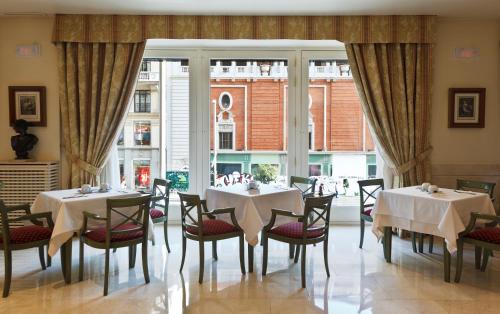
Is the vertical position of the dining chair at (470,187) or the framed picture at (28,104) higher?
the framed picture at (28,104)

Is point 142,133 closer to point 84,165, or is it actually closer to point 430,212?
point 84,165

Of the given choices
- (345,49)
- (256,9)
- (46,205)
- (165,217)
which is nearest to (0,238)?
(46,205)

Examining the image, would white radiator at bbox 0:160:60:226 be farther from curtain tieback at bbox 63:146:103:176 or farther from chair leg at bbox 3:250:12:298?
chair leg at bbox 3:250:12:298

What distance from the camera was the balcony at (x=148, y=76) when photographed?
19.8 feet

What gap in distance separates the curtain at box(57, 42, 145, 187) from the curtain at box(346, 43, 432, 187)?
9.68 feet

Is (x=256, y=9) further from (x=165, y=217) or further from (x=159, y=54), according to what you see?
(x=165, y=217)

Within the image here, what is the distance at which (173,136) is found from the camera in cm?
614

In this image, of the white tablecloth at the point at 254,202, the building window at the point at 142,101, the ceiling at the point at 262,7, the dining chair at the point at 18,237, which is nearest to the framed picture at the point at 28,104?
the ceiling at the point at 262,7

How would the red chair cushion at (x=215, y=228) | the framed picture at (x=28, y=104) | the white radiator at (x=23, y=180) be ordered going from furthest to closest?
the framed picture at (x=28, y=104)
the white radiator at (x=23, y=180)
the red chair cushion at (x=215, y=228)

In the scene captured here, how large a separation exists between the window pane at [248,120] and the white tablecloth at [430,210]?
1.93 metres

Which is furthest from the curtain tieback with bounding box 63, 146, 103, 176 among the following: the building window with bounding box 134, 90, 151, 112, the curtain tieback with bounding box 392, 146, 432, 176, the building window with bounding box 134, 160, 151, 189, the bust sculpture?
the curtain tieback with bounding box 392, 146, 432, 176

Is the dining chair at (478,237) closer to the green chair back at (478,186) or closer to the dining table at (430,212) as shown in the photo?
the dining table at (430,212)

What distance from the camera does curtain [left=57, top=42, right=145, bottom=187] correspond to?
5.49 meters

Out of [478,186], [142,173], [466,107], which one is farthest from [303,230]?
[466,107]
